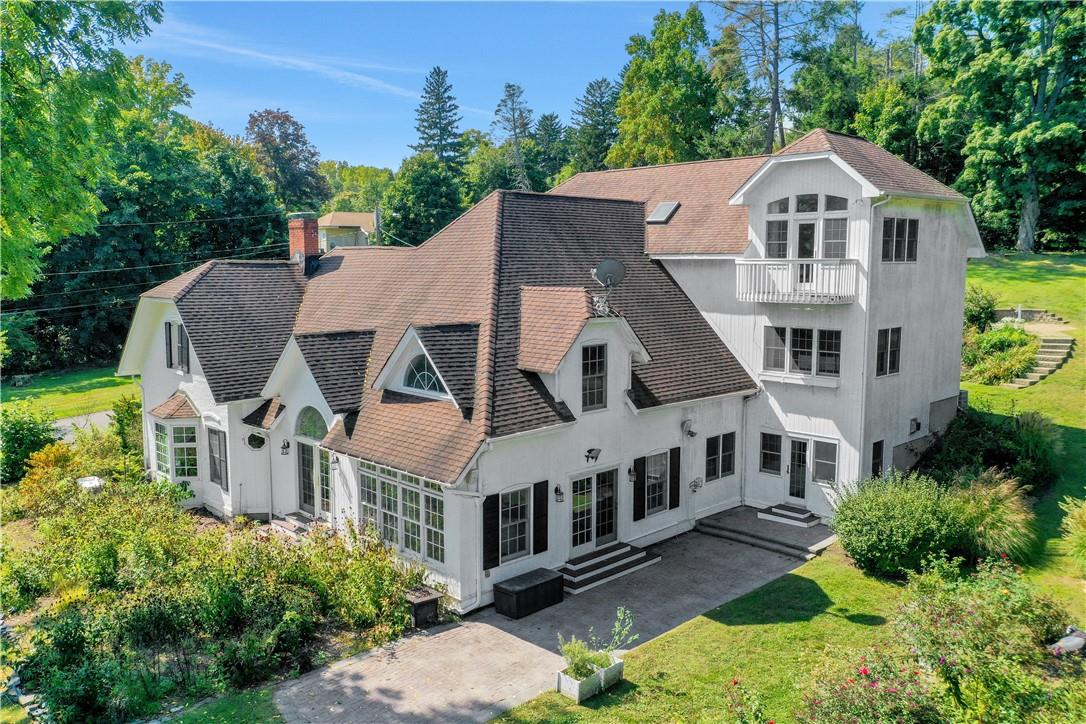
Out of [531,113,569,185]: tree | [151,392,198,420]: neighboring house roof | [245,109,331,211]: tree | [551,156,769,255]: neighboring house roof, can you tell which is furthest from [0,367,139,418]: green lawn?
[531,113,569,185]: tree

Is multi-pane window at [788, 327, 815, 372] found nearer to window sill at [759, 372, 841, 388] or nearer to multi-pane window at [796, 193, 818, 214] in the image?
window sill at [759, 372, 841, 388]

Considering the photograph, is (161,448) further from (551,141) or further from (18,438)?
(551,141)

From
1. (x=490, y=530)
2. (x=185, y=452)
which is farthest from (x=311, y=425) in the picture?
(x=490, y=530)

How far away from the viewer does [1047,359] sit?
91.4 feet

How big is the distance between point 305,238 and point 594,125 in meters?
62.3

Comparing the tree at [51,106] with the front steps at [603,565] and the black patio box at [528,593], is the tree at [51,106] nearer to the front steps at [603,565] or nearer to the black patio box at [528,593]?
the black patio box at [528,593]

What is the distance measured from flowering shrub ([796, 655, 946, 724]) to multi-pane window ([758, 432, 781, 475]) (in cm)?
1076

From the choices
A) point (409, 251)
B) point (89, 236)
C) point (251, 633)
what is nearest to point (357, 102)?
point (409, 251)

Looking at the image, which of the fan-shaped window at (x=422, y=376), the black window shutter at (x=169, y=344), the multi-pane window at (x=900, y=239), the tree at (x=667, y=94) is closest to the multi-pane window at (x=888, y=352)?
the multi-pane window at (x=900, y=239)

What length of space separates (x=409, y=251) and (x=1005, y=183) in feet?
114

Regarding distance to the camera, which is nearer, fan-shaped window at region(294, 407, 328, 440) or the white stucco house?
the white stucco house

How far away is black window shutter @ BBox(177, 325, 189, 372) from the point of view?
2277 cm

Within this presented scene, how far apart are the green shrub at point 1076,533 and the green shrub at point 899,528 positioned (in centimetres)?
227

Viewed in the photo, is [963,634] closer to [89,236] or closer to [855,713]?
[855,713]
